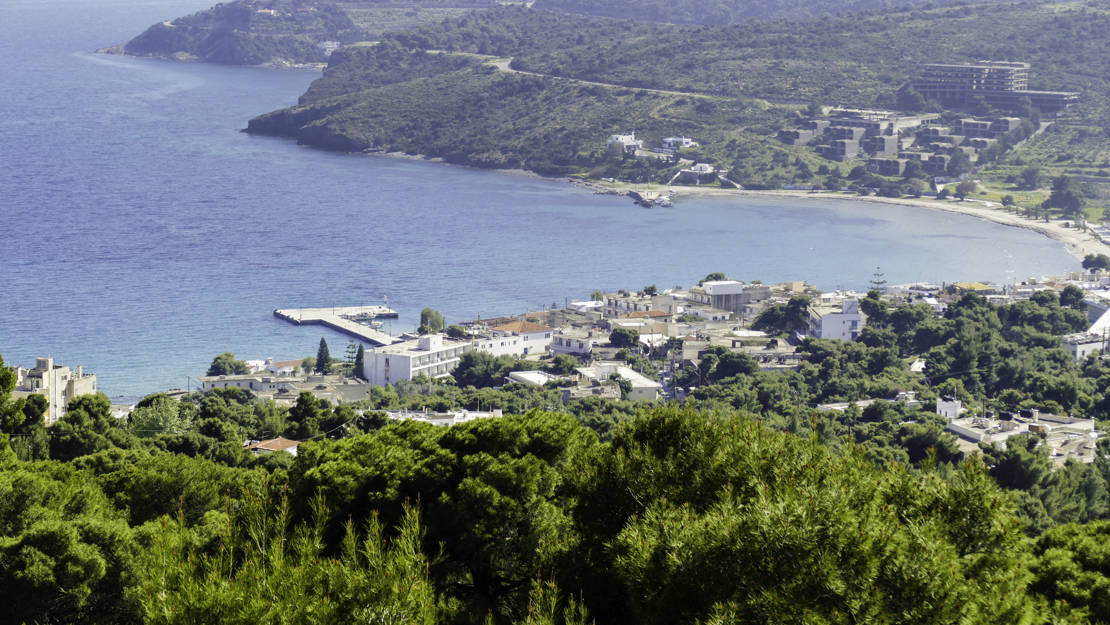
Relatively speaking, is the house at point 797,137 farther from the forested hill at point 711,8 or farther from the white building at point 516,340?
the forested hill at point 711,8

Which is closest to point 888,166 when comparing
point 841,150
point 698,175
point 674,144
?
point 841,150

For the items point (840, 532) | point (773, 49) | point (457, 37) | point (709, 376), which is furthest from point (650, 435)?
point (457, 37)

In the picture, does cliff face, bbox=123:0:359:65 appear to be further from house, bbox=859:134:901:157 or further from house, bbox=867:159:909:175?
house, bbox=867:159:909:175

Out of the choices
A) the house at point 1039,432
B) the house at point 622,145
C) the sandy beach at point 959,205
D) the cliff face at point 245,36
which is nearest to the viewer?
the house at point 1039,432

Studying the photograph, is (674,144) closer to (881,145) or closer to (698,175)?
(698,175)

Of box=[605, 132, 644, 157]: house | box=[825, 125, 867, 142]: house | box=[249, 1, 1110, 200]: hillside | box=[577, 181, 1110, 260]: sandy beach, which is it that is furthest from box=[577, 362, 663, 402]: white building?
box=[825, 125, 867, 142]: house

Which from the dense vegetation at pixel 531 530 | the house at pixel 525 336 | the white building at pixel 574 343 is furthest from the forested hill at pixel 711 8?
the dense vegetation at pixel 531 530
